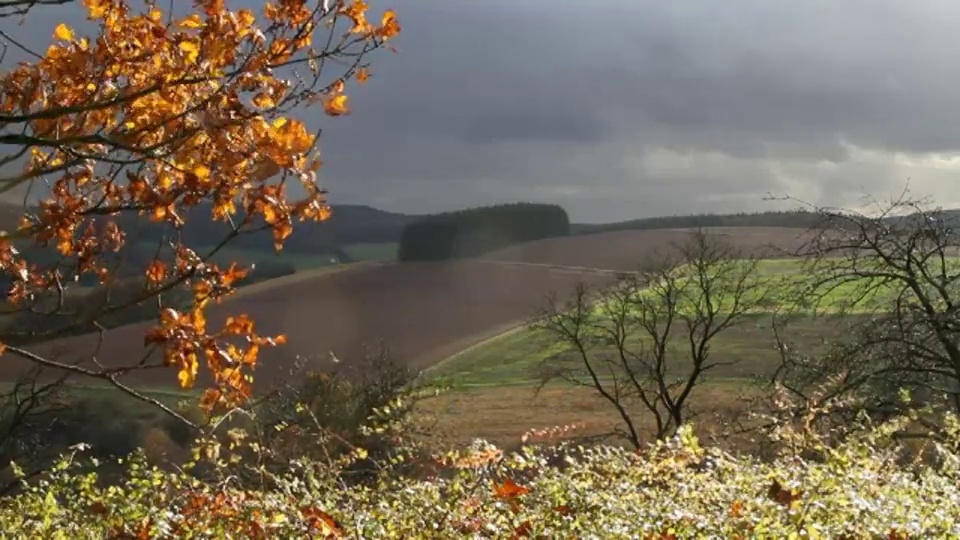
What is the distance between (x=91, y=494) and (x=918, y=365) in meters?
11.4

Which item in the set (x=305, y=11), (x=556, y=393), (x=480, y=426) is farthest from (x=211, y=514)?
(x=556, y=393)

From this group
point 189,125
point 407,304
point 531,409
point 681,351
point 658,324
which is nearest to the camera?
point 189,125

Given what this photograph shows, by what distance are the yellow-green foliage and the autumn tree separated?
71.4ft

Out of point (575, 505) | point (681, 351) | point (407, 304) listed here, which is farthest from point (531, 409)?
point (575, 505)

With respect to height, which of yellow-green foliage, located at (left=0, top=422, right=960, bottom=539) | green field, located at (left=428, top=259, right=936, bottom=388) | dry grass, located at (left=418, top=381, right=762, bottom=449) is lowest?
dry grass, located at (left=418, top=381, right=762, bottom=449)

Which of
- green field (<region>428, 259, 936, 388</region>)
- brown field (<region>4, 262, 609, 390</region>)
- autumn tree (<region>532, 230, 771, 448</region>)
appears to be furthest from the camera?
brown field (<region>4, 262, 609, 390</region>)

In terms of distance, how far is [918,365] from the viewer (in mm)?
14945

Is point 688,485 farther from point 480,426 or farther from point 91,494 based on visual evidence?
point 480,426

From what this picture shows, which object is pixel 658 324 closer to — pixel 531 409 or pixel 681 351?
pixel 681 351

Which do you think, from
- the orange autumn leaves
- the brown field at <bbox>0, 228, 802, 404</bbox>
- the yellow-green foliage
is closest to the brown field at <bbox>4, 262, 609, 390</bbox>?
the brown field at <bbox>0, 228, 802, 404</bbox>

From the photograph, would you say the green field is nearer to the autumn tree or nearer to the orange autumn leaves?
the autumn tree

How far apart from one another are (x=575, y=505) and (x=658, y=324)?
1060 inches

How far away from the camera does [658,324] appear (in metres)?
32.0

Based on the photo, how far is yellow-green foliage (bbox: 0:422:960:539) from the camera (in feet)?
15.3
